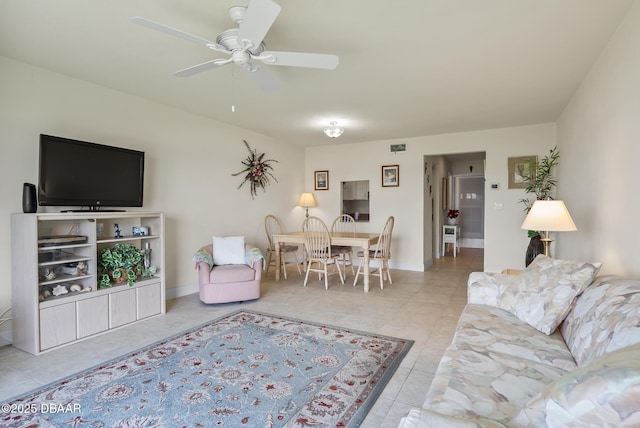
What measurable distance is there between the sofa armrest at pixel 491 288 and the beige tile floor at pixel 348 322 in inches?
21.4

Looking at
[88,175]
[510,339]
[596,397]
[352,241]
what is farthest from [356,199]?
[596,397]

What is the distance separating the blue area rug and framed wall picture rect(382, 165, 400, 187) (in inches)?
146

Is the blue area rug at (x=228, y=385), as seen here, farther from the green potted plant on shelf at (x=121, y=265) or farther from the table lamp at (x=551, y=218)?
the table lamp at (x=551, y=218)

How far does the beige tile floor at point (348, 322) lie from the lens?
7.06ft

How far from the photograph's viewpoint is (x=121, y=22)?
225 cm

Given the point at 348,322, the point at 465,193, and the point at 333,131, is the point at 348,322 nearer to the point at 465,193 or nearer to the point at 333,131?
the point at 333,131

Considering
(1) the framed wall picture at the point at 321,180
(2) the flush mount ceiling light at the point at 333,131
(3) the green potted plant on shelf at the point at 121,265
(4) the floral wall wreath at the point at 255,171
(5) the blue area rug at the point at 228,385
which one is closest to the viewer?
(5) the blue area rug at the point at 228,385

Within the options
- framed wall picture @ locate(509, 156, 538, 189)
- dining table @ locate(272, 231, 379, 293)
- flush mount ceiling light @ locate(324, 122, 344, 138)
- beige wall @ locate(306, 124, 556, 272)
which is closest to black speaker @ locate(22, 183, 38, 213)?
dining table @ locate(272, 231, 379, 293)

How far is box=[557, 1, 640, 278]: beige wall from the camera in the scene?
6.85 feet

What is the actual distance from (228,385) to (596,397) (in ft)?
6.47

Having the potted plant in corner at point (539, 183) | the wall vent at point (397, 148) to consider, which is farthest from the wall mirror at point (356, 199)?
the potted plant in corner at point (539, 183)

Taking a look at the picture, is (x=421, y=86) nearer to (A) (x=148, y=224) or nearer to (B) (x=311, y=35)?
(B) (x=311, y=35)

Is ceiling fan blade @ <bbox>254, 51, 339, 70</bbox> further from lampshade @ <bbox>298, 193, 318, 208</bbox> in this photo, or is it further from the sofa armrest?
lampshade @ <bbox>298, 193, 318, 208</bbox>

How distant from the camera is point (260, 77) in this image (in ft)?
8.38
